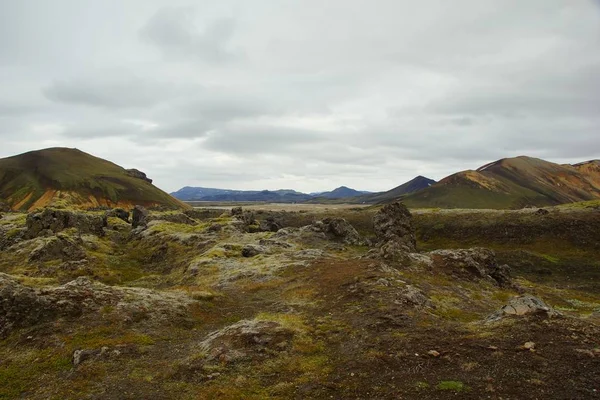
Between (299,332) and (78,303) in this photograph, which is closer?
(299,332)

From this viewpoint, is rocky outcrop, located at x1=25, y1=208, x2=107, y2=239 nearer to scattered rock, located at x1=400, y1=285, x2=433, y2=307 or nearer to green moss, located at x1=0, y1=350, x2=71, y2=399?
green moss, located at x1=0, y1=350, x2=71, y2=399

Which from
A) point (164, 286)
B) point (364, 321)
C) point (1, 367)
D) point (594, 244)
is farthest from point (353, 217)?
point (1, 367)

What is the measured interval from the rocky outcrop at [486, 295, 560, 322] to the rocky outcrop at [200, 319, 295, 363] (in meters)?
15.7

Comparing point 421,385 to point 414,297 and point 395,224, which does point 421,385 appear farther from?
point 395,224

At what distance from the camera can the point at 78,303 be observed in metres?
33.5

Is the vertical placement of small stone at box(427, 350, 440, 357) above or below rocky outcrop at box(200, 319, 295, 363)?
Result: above

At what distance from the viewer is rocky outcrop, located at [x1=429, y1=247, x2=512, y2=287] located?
5244cm

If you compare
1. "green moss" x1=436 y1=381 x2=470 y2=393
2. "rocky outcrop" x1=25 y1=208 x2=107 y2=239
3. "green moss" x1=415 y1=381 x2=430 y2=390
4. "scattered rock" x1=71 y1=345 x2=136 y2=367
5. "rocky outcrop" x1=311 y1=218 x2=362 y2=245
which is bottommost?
"scattered rock" x1=71 y1=345 x2=136 y2=367

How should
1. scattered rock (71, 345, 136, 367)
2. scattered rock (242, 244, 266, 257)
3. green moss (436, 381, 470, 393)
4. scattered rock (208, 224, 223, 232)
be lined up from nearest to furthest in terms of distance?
green moss (436, 381, 470, 393) < scattered rock (71, 345, 136, 367) < scattered rock (242, 244, 266, 257) < scattered rock (208, 224, 223, 232)

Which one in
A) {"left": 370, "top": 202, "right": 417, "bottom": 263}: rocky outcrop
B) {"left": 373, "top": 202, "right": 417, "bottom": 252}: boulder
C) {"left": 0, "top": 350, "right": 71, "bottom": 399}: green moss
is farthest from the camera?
{"left": 373, "top": 202, "right": 417, "bottom": 252}: boulder

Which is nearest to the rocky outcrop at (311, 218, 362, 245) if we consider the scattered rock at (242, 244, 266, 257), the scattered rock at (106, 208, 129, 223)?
the scattered rock at (242, 244, 266, 257)

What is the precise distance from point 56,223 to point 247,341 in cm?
8996

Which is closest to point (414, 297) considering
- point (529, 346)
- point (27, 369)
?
point (529, 346)

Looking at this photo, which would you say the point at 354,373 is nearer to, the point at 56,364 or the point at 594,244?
the point at 56,364
